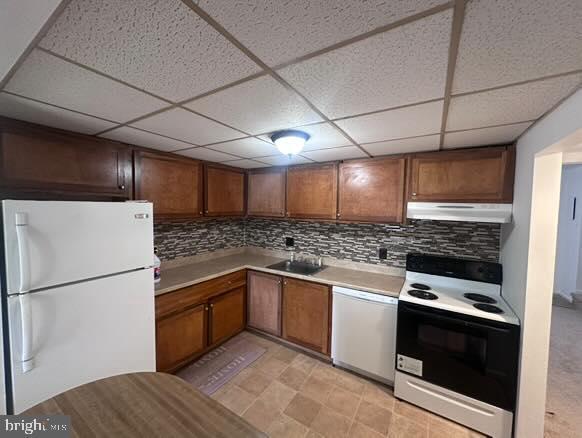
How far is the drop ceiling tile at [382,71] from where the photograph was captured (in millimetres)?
700

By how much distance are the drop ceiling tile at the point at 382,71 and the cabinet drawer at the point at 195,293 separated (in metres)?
A: 1.91

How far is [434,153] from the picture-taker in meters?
2.02

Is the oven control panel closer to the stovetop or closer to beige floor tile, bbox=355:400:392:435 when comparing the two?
beige floor tile, bbox=355:400:392:435

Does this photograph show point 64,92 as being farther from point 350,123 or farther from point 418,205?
point 418,205

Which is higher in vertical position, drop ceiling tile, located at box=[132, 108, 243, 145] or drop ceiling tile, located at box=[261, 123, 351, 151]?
drop ceiling tile, located at box=[261, 123, 351, 151]

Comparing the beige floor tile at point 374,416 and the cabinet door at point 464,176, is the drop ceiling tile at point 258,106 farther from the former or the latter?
the beige floor tile at point 374,416

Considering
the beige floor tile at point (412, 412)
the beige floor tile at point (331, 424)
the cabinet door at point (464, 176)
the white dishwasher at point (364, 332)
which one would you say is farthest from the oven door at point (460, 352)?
the cabinet door at point (464, 176)

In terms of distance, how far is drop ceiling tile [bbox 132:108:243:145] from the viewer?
4.40 ft

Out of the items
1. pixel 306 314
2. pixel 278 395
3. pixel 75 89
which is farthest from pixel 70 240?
pixel 306 314

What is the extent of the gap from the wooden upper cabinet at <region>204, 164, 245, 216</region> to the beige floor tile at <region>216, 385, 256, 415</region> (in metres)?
1.69

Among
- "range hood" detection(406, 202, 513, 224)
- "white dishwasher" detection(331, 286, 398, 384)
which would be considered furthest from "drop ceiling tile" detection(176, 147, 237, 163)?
"range hood" detection(406, 202, 513, 224)

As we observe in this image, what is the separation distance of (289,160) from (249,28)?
188 cm

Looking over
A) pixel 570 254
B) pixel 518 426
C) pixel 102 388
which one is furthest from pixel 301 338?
pixel 570 254

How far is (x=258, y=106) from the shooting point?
1194mm
